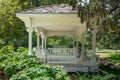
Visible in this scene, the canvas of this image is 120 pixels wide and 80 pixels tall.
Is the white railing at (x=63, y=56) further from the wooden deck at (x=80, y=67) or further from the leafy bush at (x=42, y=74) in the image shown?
the leafy bush at (x=42, y=74)

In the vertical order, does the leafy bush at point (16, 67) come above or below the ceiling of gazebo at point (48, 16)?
below

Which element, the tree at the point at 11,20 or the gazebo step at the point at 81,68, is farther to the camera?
the tree at the point at 11,20

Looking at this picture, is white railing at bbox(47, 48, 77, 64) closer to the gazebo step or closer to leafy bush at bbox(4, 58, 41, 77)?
the gazebo step

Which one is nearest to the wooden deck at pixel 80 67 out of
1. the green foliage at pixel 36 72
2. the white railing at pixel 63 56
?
the white railing at pixel 63 56

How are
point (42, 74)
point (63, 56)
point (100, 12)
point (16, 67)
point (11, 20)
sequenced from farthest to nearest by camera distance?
point (11, 20)
point (63, 56)
point (100, 12)
point (16, 67)
point (42, 74)

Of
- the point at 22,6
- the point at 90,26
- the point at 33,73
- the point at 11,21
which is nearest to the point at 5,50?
the point at 90,26

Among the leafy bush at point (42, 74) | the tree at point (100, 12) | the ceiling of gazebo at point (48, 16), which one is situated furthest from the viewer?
the ceiling of gazebo at point (48, 16)

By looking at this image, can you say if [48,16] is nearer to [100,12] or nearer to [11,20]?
[100,12]

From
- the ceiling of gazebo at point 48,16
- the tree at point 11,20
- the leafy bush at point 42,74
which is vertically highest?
the ceiling of gazebo at point 48,16

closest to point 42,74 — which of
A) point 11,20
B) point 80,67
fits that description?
point 80,67

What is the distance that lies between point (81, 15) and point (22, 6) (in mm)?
22633

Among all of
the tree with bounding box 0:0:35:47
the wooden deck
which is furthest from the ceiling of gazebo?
the tree with bounding box 0:0:35:47

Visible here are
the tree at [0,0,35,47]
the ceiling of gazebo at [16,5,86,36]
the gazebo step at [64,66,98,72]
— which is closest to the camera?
the ceiling of gazebo at [16,5,86,36]

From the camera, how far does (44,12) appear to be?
1644 centimetres
